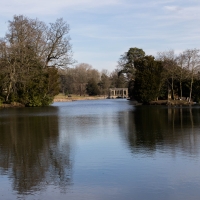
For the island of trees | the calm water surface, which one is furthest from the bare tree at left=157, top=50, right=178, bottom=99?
the calm water surface

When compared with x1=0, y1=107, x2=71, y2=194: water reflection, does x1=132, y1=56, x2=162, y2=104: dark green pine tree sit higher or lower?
higher

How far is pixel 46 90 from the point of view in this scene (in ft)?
156

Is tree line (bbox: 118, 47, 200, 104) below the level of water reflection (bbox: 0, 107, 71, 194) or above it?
above

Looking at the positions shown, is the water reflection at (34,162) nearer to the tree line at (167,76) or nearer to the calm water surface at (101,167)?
the calm water surface at (101,167)

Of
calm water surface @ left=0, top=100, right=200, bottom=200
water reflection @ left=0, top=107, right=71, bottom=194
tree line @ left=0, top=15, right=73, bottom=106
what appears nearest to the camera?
calm water surface @ left=0, top=100, right=200, bottom=200

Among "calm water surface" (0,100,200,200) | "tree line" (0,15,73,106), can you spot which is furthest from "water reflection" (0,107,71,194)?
"tree line" (0,15,73,106)

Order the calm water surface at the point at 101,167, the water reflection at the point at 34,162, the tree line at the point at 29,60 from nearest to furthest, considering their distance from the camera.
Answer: the calm water surface at the point at 101,167 < the water reflection at the point at 34,162 < the tree line at the point at 29,60

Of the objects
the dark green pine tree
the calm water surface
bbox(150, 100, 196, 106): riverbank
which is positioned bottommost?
the calm water surface

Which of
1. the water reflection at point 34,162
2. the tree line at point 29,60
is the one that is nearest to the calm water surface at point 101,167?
the water reflection at point 34,162

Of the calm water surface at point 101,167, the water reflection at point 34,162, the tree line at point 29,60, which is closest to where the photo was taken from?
the calm water surface at point 101,167

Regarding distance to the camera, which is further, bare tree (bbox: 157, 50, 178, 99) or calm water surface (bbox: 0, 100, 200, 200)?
bare tree (bbox: 157, 50, 178, 99)

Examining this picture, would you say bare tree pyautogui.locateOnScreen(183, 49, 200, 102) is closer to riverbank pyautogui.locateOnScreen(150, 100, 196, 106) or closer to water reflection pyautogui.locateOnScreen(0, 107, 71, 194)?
riverbank pyautogui.locateOnScreen(150, 100, 196, 106)

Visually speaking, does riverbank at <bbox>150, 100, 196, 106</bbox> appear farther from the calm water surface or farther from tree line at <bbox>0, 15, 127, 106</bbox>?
the calm water surface

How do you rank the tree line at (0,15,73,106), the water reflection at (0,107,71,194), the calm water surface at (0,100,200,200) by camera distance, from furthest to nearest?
the tree line at (0,15,73,106), the water reflection at (0,107,71,194), the calm water surface at (0,100,200,200)
